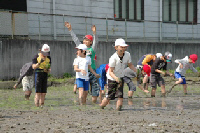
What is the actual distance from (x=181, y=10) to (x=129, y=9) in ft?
15.5

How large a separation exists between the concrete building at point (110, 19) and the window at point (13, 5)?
93mm

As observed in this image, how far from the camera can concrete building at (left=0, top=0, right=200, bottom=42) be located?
17.8 metres

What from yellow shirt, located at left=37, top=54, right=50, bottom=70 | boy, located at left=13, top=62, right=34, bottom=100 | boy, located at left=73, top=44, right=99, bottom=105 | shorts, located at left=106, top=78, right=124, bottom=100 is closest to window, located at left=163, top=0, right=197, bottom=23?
boy, located at left=13, top=62, right=34, bottom=100

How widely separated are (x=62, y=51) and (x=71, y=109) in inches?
370

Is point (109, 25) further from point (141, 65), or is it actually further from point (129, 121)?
point (129, 121)

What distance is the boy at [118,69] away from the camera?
8.75 meters

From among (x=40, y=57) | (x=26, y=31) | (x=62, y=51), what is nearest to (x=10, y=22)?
(x=26, y=31)

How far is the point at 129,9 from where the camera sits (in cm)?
2420

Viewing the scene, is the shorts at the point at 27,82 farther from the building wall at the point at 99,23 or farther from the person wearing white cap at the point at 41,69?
the building wall at the point at 99,23

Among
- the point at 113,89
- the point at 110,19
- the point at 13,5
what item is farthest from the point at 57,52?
the point at 113,89

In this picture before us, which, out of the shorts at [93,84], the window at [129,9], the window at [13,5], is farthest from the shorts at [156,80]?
the window at [129,9]

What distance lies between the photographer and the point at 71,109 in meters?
9.16

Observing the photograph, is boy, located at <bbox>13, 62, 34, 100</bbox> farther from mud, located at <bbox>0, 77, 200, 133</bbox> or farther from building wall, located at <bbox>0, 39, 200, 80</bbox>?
building wall, located at <bbox>0, 39, 200, 80</bbox>

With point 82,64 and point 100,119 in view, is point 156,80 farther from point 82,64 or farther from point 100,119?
point 100,119
